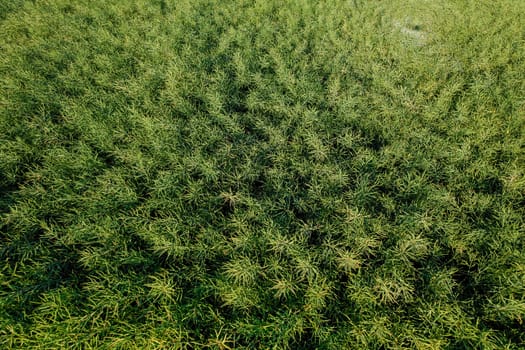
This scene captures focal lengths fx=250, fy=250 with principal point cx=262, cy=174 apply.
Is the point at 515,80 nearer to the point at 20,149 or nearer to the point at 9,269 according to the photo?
the point at 9,269

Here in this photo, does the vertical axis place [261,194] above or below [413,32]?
below

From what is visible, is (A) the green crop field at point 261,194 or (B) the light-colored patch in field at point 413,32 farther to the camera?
(B) the light-colored patch in field at point 413,32

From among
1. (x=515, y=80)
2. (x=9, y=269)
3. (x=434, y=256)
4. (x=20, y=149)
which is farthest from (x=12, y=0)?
(x=515, y=80)

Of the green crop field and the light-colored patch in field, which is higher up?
the light-colored patch in field

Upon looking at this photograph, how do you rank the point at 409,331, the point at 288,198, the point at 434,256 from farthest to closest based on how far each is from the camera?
1. the point at 288,198
2. the point at 434,256
3. the point at 409,331

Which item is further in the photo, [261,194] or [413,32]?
[413,32]

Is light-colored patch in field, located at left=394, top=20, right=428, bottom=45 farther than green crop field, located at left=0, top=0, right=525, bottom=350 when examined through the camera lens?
Yes

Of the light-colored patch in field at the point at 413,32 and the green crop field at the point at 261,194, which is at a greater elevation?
the light-colored patch in field at the point at 413,32

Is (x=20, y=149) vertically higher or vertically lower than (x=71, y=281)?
higher
